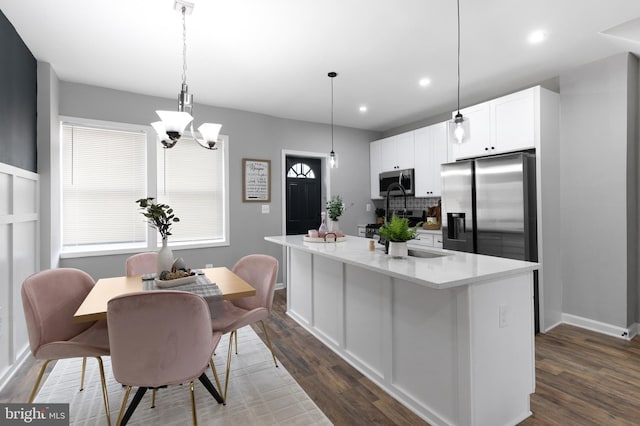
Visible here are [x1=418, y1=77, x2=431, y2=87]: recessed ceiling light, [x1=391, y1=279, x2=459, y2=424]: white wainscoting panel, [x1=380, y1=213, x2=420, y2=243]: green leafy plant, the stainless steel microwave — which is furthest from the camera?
the stainless steel microwave

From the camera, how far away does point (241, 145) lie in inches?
177

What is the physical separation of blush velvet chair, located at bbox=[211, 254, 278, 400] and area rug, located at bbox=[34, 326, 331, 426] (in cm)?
14

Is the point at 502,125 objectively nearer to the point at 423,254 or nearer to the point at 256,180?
the point at 423,254

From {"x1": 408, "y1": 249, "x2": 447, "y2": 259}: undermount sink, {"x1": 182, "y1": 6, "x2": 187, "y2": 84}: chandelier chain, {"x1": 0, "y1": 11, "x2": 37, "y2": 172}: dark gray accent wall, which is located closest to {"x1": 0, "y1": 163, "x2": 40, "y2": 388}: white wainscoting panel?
{"x1": 0, "y1": 11, "x2": 37, "y2": 172}: dark gray accent wall

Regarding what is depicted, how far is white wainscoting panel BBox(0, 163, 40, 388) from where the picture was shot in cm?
232

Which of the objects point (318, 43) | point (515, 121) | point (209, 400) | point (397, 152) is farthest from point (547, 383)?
point (397, 152)

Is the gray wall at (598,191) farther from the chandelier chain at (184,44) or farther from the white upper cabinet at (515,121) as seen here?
the chandelier chain at (184,44)

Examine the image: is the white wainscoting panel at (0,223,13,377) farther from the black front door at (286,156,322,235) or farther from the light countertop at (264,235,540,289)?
the black front door at (286,156,322,235)

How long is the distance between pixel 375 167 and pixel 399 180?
0.70 meters

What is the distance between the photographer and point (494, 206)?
129 inches

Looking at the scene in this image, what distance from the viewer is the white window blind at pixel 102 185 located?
11.7 feet

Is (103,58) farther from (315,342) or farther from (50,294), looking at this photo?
(315,342)

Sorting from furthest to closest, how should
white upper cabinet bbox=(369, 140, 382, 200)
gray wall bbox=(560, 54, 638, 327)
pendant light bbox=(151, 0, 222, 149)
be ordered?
1. white upper cabinet bbox=(369, 140, 382, 200)
2. gray wall bbox=(560, 54, 638, 327)
3. pendant light bbox=(151, 0, 222, 149)

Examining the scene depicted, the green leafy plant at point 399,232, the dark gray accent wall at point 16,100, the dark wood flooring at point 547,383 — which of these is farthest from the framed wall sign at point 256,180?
the green leafy plant at point 399,232
